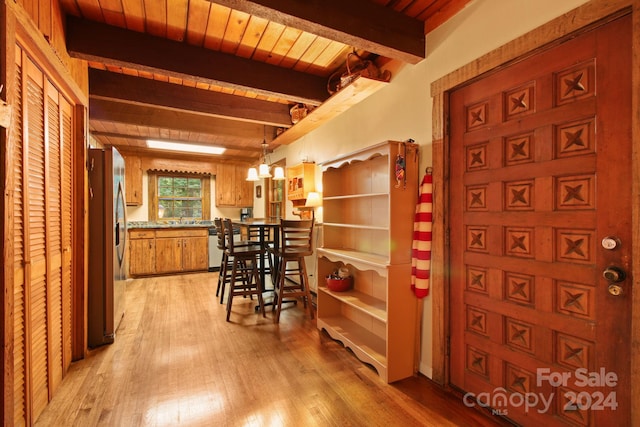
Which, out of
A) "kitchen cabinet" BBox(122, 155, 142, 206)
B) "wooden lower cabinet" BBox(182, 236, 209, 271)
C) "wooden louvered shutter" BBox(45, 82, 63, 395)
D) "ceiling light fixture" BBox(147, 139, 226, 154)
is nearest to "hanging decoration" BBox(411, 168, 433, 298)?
"wooden louvered shutter" BBox(45, 82, 63, 395)

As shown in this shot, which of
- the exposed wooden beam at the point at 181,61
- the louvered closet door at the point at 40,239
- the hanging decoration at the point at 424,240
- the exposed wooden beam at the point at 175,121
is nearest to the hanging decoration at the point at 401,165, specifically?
the hanging decoration at the point at 424,240

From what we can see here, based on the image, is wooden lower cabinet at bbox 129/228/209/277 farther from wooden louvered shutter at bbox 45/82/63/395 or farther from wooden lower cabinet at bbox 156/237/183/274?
wooden louvered shutter at bbox 45/82/63/395

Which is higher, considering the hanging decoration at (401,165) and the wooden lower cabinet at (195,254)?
the hanging decoration at (401,165)

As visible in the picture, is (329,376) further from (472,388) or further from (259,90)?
(259,90)

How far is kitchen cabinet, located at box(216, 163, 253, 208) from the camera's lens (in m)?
6.33

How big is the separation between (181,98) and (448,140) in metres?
2.82

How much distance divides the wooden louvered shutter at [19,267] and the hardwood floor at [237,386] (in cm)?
33

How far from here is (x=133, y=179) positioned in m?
5.64

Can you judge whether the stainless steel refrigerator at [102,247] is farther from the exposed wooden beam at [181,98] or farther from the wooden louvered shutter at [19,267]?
the wooden louvered shutter at [19,267]

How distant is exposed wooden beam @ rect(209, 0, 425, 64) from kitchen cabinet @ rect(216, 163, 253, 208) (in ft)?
15.8

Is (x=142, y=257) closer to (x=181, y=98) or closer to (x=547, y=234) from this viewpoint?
(x=181, y=98)

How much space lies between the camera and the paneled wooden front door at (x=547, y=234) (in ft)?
4.10

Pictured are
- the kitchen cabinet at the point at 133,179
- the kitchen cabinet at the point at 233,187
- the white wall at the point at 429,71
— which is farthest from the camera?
the kitchen cabinet at the point at 233,187

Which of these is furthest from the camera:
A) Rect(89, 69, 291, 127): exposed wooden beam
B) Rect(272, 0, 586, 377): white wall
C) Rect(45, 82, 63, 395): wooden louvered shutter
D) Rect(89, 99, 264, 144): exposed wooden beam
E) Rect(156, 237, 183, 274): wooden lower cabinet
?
Rect(156, 237, 183, 274): wooden lower cabinet
